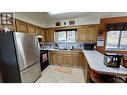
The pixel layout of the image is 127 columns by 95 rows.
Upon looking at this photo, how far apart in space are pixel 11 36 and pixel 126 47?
171 inches

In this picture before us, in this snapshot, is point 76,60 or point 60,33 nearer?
point 76,60

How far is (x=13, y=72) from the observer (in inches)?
86.9

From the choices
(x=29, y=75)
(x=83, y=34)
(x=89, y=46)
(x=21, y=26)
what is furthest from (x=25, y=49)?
(x=89, y=46)

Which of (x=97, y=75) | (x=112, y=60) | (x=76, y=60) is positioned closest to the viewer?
(x=112, y=60)

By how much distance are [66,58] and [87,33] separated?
5.00 feet

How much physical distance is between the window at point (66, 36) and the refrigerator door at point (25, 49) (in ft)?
7.01

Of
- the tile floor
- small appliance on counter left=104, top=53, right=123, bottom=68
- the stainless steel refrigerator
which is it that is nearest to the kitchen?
the tile floor

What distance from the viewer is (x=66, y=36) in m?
4.77

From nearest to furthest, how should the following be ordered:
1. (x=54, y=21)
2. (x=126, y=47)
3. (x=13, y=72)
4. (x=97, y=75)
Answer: (x=97, y=75) → (x=13, y=72) → (x=126, y=47) → (x=54, y=21)

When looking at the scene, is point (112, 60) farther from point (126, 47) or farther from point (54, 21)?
point (54, 21)

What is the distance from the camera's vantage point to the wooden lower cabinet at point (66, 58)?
4098 millimetres

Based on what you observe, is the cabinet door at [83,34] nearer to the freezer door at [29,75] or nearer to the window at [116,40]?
the window at [116,40]

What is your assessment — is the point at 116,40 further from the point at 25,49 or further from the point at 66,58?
the point at 25,49
